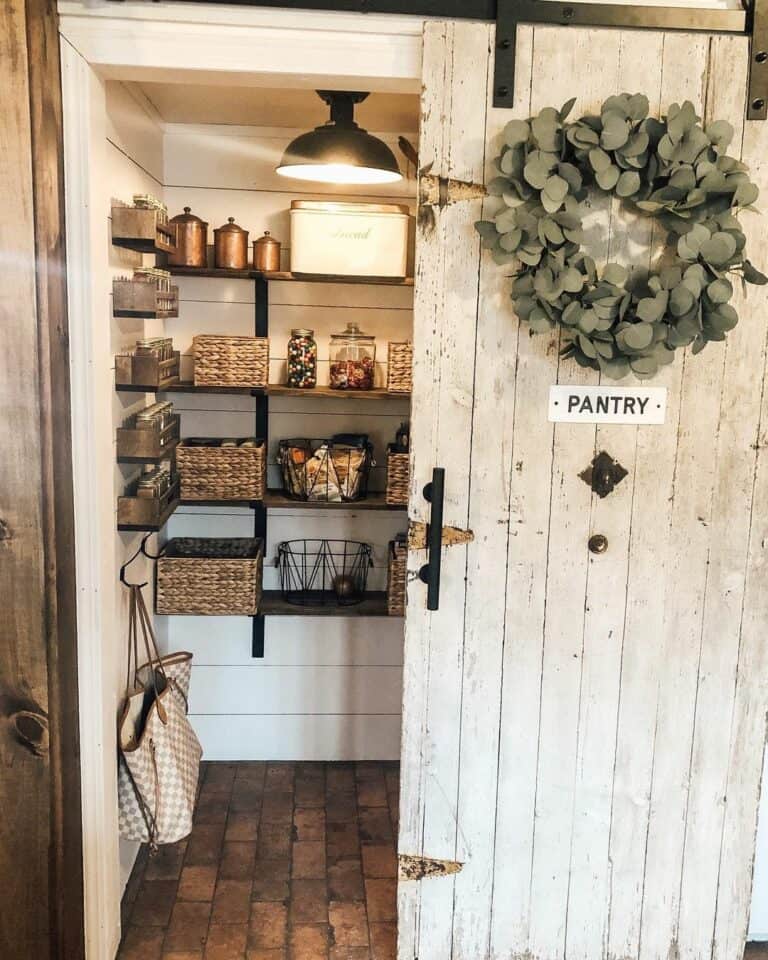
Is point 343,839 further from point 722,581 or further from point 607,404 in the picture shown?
point 607,404

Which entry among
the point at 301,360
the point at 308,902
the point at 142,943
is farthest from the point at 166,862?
the point at 301,360

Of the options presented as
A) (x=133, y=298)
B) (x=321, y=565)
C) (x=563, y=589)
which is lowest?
(x=321, y=565)

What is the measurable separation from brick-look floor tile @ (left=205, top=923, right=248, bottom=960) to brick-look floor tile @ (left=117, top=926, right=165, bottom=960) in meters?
0.13

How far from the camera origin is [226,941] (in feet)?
8.07

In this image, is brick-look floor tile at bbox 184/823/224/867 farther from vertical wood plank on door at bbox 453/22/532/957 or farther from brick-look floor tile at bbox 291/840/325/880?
vertical wood plank on door at bbox 453/22/532/957

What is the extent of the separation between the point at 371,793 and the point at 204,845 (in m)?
0.64

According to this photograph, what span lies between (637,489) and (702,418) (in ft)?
0.73

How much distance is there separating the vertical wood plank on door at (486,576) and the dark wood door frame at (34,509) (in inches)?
36.6

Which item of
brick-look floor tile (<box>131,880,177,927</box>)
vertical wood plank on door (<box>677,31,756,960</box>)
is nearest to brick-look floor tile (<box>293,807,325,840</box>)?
brick-look floor tile (<box>131,880,177,927</box>)

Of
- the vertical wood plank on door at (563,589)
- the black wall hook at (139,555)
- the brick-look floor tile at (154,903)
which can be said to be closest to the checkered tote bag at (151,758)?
the black wall hook at (139,555)

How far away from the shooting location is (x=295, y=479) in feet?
10.3

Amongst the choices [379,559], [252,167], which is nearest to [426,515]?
[379,559]

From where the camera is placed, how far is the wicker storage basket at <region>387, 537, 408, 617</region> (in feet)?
10.3

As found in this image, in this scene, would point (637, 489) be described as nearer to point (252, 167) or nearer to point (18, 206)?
point (18, 206)
